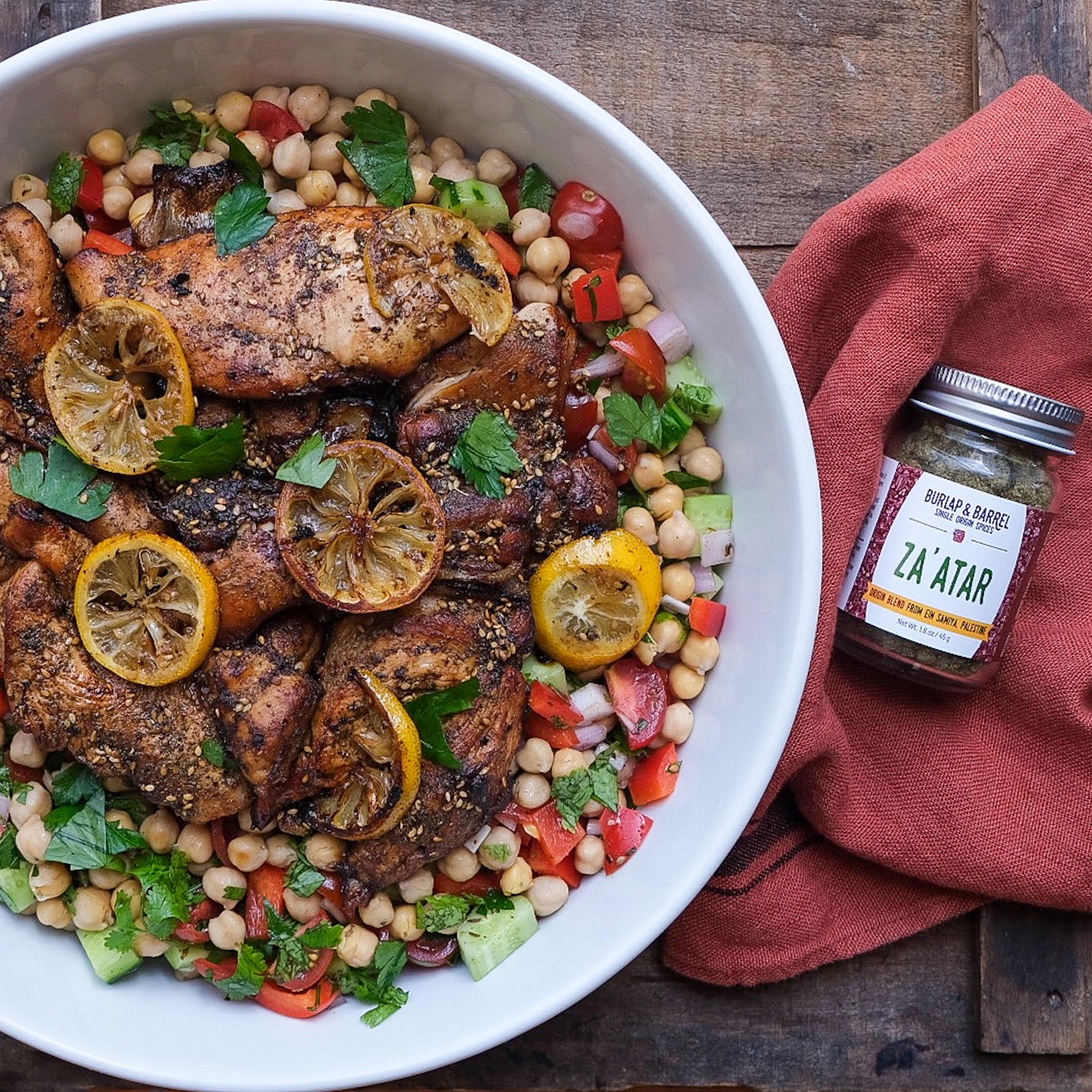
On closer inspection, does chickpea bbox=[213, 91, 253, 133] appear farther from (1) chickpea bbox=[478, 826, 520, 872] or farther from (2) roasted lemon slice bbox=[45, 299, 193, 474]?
(1) chickpea bbox=[478, 826, 520, 872]

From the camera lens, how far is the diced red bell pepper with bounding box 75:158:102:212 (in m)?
3.77

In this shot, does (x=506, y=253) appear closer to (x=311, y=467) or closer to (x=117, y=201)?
(x=311, y=467)

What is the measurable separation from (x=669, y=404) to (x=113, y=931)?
2534 millimetres

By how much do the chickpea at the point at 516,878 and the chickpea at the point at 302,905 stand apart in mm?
611

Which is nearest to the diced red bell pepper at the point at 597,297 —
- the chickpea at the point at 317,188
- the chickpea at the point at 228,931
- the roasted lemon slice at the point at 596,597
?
the roasted lemon slice at the point at 596,597

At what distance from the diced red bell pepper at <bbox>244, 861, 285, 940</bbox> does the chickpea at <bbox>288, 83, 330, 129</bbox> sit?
2.47m

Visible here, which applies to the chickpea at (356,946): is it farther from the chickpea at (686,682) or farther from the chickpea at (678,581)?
the chickpea at (678,581)

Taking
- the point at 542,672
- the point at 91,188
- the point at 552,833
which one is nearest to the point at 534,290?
the point at 542,672

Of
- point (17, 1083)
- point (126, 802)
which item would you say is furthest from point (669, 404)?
point (17, 1083)

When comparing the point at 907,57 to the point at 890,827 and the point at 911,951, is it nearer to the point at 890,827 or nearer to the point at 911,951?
the point at 890,827

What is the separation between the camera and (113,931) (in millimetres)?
3742

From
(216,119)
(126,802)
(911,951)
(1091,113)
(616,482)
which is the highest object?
(216,119)

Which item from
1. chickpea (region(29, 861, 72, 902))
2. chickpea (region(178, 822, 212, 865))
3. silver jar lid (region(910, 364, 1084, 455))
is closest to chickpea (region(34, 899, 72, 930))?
chickpea (region(29, 861, 72, 902))

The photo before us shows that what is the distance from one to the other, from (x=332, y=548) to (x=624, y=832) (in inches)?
55.2
